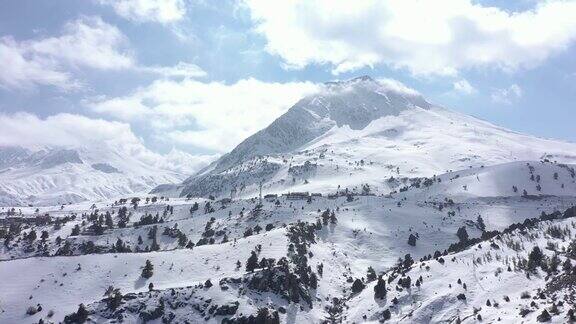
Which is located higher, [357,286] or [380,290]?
[380,290]

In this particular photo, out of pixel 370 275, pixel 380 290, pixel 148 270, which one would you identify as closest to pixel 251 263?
pixel 148 270

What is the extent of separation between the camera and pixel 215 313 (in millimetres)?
144125

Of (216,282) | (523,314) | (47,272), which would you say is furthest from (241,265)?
(523,314)

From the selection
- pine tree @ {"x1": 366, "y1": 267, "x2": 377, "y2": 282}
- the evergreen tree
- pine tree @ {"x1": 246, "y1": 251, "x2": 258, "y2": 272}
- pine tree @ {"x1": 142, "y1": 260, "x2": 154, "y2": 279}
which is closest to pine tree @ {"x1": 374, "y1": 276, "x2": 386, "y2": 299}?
the evergreen tree

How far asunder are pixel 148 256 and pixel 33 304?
39.8m

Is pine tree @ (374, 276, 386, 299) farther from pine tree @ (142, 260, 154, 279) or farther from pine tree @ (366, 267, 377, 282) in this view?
pine tree @ (142, 260, 154, 279)

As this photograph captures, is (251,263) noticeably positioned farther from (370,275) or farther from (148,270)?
(370,275)

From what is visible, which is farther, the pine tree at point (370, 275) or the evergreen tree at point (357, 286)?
the pine tree at point (370, 275)

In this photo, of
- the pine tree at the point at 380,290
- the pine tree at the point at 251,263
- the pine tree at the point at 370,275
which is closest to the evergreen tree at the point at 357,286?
the pine tree at the point at 370,275

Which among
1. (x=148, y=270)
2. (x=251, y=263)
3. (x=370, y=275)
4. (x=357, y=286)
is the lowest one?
(x=357, y=286)

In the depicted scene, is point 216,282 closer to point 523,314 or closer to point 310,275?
point 310,275

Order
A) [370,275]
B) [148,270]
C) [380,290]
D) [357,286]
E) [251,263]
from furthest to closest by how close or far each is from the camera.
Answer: [370,275] → [148,270] → [357,286] → [251,263] → [380,290]

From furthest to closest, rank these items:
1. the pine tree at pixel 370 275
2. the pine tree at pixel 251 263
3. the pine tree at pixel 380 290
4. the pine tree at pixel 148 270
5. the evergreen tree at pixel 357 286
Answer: the pine tree at pixel 370 275, the evergreen tree at pixel 357 286, the pine tree at pixel 148 270, the pine tree at pixel 251 263, the pine tree at pixel 380 290

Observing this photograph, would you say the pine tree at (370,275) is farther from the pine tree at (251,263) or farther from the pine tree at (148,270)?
the pine tree at (148,270)
